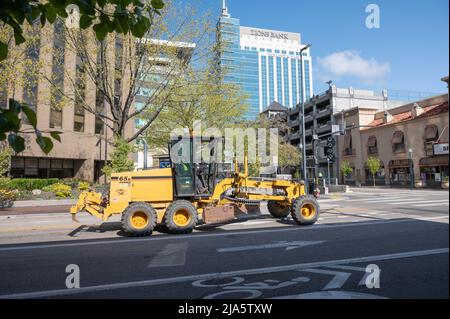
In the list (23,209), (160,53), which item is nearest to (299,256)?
(160,53)

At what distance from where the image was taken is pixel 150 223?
999 centimetres

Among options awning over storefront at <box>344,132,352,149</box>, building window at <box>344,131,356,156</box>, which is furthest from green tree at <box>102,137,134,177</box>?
awning over storefront at <box>344,132,352,149</box>

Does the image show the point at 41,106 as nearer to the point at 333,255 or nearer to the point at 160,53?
the point at 160,53

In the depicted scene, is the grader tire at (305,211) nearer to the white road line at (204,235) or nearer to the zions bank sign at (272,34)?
the white road line at (204,235)

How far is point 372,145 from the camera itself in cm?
5169

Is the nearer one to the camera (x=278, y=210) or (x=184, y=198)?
(x=184, y=198)

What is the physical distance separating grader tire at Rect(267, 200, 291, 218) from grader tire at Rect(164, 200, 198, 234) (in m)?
4.03

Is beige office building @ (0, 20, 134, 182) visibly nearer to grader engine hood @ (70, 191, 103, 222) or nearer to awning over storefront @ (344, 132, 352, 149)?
grader engine hood @ (70, 191, 103, 222)

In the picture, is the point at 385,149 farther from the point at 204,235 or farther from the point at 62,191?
the point at 204,235

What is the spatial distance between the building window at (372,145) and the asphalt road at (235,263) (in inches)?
1703

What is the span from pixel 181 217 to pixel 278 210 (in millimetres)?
4435

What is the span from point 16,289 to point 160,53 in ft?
56.0

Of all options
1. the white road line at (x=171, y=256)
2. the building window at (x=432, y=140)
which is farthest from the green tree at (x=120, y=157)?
the building window at (x=432, y=140)

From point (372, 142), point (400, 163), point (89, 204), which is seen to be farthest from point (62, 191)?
point (372, 142)
